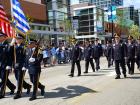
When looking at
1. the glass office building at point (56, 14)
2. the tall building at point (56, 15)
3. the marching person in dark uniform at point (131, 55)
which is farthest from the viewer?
the glass office building at point (56, 14)

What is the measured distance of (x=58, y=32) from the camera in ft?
196

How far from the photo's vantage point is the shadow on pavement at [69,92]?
11826 mm

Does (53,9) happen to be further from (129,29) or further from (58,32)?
(129,29)

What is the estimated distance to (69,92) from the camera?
1260cm

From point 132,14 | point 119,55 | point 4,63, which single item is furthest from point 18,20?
point 132,14

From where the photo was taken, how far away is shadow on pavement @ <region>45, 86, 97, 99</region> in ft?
38.8

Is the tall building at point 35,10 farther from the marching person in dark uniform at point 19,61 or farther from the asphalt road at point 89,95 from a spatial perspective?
the marching person in dark uniform at point 19,61

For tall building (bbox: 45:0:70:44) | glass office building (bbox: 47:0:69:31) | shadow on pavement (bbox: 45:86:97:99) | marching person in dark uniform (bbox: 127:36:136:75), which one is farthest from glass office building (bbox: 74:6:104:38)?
shadow on pavement (bbox: 45:86:97:99)

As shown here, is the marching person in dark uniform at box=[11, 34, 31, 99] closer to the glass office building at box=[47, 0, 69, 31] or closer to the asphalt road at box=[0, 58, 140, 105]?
the asphalt road at box=[0, 58, 140, 105]

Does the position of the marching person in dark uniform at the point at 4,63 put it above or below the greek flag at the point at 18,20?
below

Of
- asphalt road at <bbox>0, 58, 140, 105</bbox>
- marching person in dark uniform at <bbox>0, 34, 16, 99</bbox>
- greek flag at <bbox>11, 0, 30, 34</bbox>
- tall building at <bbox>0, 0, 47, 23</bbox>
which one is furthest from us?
tall building at <bbox>0, 0, 47, 23</bbox>

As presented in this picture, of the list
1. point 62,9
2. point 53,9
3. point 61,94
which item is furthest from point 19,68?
point 62,9

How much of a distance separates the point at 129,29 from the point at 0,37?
314 feet

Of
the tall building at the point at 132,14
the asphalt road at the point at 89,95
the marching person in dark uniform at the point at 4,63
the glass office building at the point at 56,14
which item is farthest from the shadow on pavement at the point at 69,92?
the tall building at the point at 132,14
